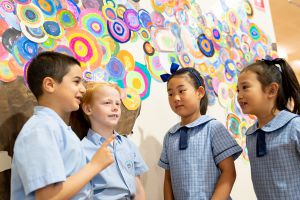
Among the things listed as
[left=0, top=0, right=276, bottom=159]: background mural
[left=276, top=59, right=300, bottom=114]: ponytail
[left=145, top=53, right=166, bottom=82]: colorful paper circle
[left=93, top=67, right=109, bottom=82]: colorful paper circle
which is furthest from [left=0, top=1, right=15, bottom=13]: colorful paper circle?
[left=276, top=59, right=300, bottom=114]: ponytail

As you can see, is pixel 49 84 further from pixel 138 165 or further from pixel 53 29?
pixel 138 165

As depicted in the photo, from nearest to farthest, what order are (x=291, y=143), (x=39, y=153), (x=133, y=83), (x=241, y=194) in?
(x=39, y=153) < (x=291, y=143) < (x=133, y=83) < (x=241, y=194)

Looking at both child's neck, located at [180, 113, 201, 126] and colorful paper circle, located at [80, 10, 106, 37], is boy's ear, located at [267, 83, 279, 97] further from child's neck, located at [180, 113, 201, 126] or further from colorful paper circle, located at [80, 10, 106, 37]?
colorful paper circle, located at [80, 10, 106, 37]

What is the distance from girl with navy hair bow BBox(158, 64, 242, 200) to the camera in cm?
113

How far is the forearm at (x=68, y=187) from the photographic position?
2.43 feet

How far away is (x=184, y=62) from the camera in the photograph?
5.01ft

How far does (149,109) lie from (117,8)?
0.43 metres

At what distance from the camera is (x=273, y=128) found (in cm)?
114

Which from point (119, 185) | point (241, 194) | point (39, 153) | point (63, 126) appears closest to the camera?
point (39, 153)

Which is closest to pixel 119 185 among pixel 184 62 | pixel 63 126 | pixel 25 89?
pixel 63 126

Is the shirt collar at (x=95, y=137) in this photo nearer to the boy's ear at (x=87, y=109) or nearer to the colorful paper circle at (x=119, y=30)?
the boy's ear at (x=87, y=109)

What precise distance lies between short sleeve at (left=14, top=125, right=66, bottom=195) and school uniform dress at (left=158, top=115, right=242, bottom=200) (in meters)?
0.52

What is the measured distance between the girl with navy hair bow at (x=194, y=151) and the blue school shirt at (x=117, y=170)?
0.16 meters

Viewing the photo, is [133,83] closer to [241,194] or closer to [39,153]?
[39,153]
